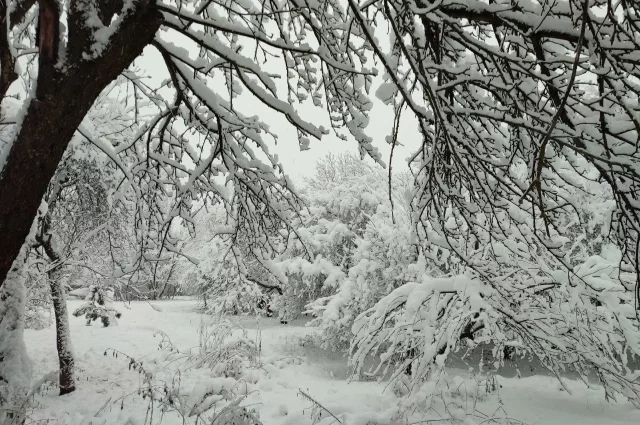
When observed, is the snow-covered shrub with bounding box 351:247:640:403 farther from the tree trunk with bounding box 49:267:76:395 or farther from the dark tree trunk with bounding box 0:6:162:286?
the tree trunk with bounding box 49:267:76:395

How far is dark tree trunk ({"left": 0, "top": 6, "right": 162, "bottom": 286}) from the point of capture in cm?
148

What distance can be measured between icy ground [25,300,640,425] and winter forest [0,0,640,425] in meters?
0.06

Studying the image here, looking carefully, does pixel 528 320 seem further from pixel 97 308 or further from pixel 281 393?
pixel 97 308

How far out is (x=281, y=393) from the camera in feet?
19.3

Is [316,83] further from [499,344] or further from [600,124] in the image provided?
[499,344]

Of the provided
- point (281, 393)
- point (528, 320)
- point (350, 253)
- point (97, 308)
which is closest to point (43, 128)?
point (528, 320)

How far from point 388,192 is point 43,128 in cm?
421

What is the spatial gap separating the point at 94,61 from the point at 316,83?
183 centimetres

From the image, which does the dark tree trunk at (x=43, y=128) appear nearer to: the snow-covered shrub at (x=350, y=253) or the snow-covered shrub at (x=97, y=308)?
the snow-covered shrub at (x=350, y=253)

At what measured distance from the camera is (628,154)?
1.56m

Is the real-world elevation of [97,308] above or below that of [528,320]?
below

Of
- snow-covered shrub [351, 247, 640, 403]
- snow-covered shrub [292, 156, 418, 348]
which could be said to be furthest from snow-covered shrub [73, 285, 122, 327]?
snow-covered shrub [351, 247, 640, 403]

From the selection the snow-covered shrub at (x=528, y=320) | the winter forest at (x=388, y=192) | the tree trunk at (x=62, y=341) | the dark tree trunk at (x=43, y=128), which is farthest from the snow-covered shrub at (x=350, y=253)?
the dark tree trunk at (x=43, y=128)

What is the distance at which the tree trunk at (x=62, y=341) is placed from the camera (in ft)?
20.5
